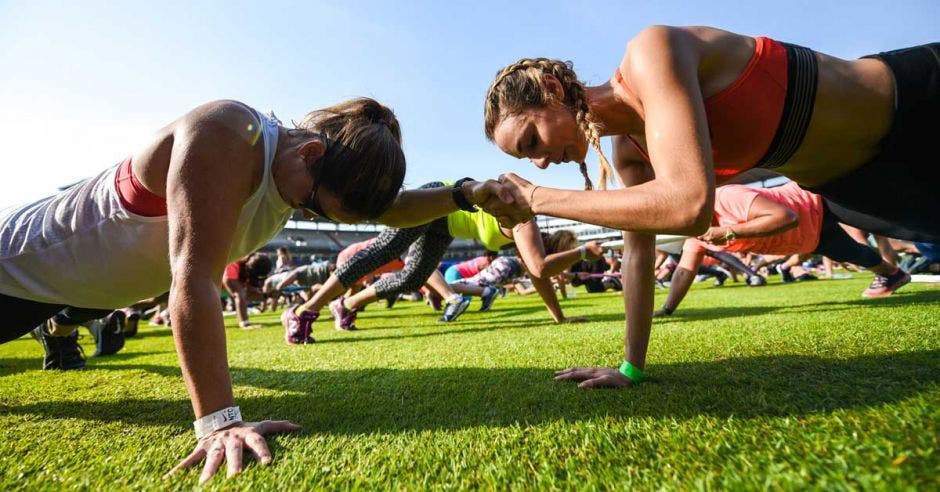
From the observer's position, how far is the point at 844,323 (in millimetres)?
3244

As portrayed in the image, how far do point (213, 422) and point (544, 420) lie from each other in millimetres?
1049

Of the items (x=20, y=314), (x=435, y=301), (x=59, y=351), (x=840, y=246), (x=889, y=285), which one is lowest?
(x=435, y=301)

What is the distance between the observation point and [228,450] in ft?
4.32

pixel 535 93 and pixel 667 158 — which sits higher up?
pixel 535 93

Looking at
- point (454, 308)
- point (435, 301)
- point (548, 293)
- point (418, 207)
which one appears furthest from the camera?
point (435, 301)

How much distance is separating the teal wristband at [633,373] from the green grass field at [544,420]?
0.36 ft

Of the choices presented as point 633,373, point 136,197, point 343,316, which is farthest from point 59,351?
point 633,373

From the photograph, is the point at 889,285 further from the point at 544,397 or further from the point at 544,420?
the point at 544,420

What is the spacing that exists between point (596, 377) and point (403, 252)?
359 centimetres

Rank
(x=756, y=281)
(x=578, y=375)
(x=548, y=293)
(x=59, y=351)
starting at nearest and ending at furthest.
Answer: (x=578, y=375), (x=59, y=351), (x=548, y=293), (x=756, y=281)

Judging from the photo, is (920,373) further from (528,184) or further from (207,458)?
(207,458)

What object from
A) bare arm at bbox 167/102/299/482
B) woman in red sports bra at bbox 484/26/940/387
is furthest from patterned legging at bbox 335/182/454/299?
bare arm at bbox 167/102/299/482

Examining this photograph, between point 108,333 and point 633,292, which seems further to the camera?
point 108,333

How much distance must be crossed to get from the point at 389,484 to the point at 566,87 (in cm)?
179
